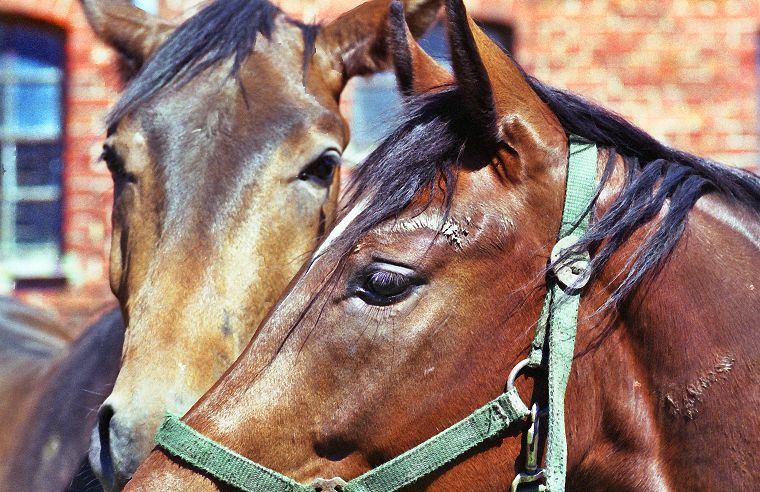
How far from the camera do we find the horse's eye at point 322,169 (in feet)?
8.21

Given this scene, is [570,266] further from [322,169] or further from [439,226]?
[322,169]

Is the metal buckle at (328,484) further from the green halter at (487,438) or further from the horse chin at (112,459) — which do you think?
the horse chin at (112,459)

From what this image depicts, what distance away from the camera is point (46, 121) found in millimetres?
6824

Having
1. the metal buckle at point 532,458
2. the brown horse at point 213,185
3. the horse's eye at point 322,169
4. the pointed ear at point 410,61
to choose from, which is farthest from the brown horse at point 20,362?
the metal buckle at point 532,458

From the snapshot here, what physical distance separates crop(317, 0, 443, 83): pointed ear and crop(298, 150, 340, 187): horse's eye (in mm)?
417

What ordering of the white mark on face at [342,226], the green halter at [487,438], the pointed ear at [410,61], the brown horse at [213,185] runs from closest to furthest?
the green halter at [487,438], the white mark on face at [342,226], the pointed ear at [410,61], the brown horse at [213,185]

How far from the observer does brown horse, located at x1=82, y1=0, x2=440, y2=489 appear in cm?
200

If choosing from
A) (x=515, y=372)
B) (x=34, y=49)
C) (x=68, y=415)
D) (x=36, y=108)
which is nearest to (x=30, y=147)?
(x=36, y=108)

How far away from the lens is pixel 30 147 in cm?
683

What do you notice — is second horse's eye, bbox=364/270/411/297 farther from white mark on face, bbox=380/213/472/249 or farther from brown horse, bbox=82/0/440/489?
brown horse, bbox=82/0/440/489

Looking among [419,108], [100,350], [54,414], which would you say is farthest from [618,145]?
[54,414]

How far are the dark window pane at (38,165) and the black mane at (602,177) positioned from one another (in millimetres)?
5536

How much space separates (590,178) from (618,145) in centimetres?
16

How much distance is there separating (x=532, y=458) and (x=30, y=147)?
20.2 ft
